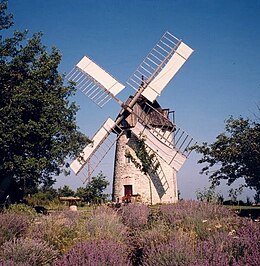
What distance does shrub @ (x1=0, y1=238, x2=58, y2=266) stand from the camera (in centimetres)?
575

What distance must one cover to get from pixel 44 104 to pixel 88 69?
9.89m

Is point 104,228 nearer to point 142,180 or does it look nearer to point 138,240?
point 138,240

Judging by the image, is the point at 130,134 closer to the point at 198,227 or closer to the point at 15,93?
the point at 15,93

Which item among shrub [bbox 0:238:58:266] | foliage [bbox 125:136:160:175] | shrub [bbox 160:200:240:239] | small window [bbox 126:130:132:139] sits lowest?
shrub [bbox 0:238:58:266]

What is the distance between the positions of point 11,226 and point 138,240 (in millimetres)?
3018

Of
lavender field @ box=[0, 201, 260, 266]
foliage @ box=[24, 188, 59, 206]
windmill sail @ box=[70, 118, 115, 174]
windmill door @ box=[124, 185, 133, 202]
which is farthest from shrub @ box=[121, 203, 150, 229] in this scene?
foliage @ box=[24, 188, 59, 206]

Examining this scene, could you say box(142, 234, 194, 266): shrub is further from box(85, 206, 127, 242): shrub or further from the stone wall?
the stone wall

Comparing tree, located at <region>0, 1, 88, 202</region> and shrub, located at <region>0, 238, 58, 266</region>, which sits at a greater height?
tree, located at <region>0, 1, 88, 202</region>

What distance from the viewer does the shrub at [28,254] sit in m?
5.75

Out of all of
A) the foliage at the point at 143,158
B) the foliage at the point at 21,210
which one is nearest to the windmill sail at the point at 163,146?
the foliage at the point at 143,158

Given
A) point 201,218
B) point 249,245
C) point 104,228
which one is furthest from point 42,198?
point 249,245

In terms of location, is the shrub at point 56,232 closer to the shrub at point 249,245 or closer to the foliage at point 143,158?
the shrub at point 249,245

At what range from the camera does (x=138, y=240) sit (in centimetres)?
754

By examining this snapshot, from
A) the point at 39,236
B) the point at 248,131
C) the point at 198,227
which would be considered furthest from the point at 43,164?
the point at 248,131
